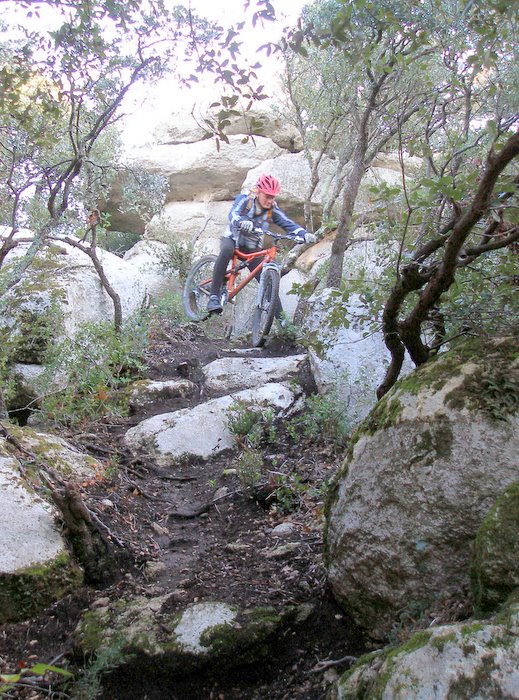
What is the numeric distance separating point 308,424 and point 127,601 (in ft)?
8.70

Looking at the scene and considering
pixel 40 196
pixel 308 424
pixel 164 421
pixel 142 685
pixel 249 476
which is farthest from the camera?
pixel 40 196

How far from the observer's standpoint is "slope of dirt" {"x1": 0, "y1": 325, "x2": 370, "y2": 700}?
2828 mm

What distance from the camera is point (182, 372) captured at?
815 cm

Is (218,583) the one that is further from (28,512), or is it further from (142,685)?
(28,512)

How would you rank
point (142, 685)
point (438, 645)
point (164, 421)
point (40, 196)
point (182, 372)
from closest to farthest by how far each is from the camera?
point (438, 645), point (142, 685), point (164, 421), point (40, 196), point (182, 372)

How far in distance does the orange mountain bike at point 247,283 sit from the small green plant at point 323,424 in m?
2.97

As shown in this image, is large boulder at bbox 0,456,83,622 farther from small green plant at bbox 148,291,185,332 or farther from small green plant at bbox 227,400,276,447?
small green plant at bbox 148,291,185,332

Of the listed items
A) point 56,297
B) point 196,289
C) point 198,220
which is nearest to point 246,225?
point 196,289

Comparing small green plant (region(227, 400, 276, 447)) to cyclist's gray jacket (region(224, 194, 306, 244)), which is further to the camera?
cyclist's gray jacket (region(224, 194, 306, 244))

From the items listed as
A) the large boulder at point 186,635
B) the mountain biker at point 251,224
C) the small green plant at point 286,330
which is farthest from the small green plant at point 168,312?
the large boulder at point 186,635

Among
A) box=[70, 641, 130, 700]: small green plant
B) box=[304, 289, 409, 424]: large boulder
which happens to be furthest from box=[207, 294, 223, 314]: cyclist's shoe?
box=[70, 641, 130, 700]: small green plant

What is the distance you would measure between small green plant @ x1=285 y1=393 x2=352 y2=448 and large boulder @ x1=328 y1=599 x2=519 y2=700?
11.2 feet

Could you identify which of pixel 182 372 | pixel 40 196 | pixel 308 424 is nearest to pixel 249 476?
pixel 308 424

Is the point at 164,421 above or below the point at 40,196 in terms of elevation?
below
